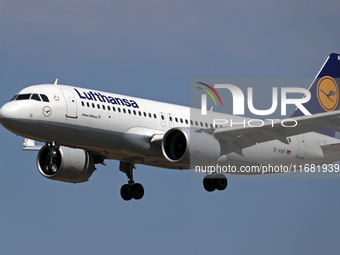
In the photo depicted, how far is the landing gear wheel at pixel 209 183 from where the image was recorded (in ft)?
122

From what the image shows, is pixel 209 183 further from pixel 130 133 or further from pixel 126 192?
pixel 130 133

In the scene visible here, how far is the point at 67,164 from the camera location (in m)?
34.7

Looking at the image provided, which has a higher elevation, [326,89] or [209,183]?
[326,89]

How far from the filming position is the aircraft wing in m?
30.5

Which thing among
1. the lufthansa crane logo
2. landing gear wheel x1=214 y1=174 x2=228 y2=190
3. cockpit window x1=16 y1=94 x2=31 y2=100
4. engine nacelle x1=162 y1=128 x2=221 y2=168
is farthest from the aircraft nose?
the lufthansa crane logo

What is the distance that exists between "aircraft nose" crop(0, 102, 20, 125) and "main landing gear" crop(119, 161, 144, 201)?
10.4m

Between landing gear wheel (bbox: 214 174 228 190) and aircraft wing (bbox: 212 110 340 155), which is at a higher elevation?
aircraft wing (bbox: 212 110 340 155)

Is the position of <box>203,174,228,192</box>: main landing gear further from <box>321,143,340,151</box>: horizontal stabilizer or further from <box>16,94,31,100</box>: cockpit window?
<box>16,94,31,100</box>: cockpit window

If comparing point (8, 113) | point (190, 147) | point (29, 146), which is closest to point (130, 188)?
point (29, 146)

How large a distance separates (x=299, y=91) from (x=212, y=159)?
47.5 ft

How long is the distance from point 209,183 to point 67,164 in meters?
8.65

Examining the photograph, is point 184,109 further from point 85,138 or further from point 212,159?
point 85,138

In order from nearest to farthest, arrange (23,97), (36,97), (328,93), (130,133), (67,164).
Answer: (36,97)
(23,97)
(130,133)
(67,164)
(328,93)

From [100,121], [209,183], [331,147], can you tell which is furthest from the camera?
[331,147]
